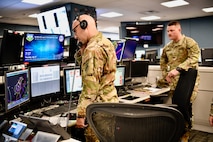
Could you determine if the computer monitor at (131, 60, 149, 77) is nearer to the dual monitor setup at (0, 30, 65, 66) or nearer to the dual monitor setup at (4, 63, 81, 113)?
the dual monitor setup at (4, 63, 81, 113)

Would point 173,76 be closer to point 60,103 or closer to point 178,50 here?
point 178,50

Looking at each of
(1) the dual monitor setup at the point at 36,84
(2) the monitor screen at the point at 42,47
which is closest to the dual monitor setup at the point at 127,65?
(1) the dual monitor setup at the point at 36,84

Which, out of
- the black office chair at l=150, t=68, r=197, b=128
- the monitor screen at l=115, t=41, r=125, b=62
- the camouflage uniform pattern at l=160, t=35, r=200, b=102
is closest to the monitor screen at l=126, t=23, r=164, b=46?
the camouflage uniform pattern at l=160, t=35, r=200, b=102

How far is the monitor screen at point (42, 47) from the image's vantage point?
214 cm

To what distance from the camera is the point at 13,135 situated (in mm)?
1396

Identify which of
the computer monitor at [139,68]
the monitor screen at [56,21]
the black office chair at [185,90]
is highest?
the monitor screen at [56,21]

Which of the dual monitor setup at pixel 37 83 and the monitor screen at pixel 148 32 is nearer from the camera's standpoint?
the dual monitor setup at pixel 37 83

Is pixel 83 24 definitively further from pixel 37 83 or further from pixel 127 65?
pixel 127 65

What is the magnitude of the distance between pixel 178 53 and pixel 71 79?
66.4 inches

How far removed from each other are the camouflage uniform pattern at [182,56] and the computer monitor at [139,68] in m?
0.30

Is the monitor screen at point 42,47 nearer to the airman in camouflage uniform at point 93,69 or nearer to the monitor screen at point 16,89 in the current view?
the monitor screen at point 16,89

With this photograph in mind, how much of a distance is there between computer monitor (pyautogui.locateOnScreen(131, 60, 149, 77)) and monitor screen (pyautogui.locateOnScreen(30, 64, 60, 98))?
58.7 inches

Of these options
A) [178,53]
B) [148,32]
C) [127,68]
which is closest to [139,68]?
[127,68]

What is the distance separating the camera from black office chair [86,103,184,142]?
3.07 ft
